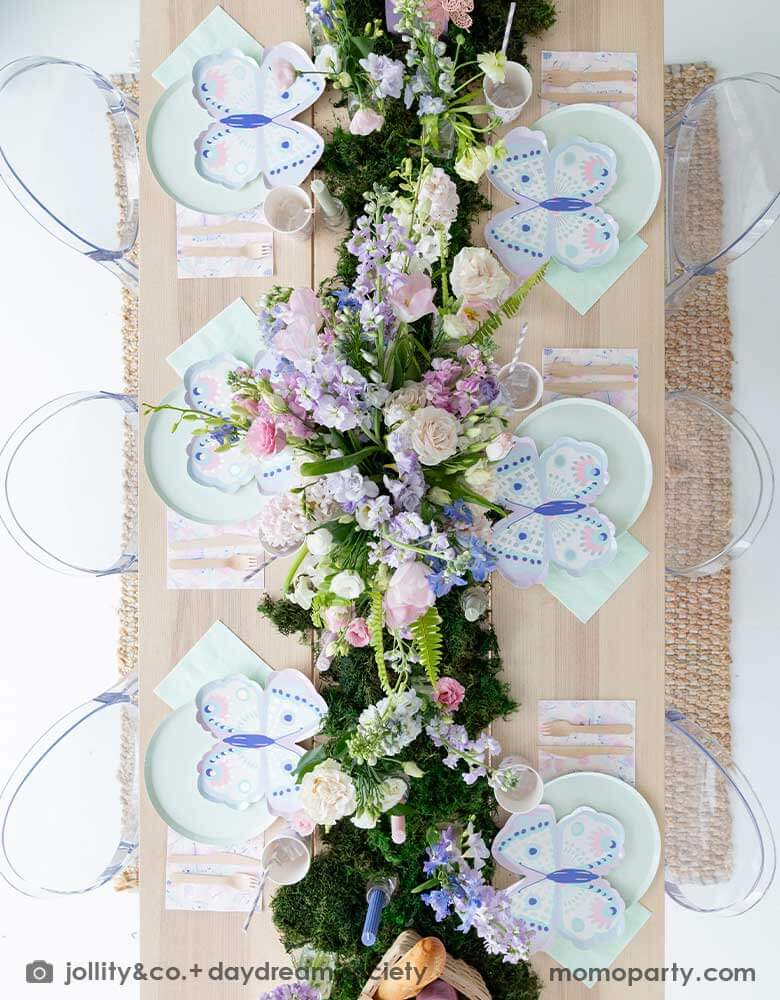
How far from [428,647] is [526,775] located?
1.55ft

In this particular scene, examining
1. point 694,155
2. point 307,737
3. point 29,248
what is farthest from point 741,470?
point 29,248

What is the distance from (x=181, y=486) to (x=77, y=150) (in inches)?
30.6

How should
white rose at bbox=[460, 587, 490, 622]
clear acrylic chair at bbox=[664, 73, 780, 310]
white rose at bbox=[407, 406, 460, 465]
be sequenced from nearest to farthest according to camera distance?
white rose at bbox=[407, 406, 460, 465] < white rose at bbox=[460, 587, 490, 622] < clear acrylic chair at bbox=[664, 73, 780, 310]

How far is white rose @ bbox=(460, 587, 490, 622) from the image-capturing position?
1.33m

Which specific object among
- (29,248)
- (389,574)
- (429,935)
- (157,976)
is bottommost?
(157,976)

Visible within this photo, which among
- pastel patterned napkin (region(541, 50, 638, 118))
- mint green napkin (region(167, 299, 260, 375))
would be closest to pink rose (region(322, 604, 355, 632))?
mint green napkin (region(167, 299, 260, 375))

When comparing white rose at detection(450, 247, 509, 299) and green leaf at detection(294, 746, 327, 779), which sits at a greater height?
white rose at detection(450, 247, 509, 299)

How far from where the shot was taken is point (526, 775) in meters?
1.38

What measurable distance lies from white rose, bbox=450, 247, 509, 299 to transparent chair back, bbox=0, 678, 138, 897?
1163 millimetres

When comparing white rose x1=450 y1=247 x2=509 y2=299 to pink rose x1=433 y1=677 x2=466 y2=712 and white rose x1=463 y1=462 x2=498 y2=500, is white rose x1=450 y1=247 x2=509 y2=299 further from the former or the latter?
pink rose x1=433 y1=677 x2=466 y2=712

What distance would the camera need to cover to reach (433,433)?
0.99 meters

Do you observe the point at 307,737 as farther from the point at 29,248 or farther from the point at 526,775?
the point at 29,248

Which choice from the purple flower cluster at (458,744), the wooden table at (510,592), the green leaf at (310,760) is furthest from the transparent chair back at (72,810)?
the purple flower cluster at (458,744)

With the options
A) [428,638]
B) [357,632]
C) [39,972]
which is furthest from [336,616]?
[39,972]
